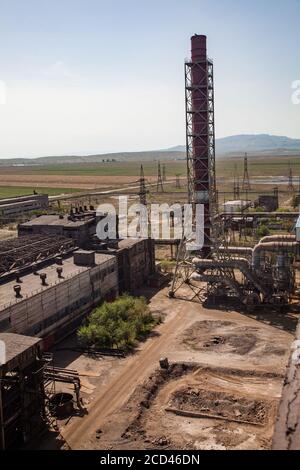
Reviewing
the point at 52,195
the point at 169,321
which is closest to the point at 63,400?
the point at 169,321

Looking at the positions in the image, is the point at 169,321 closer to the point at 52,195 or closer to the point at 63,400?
the point at 63,400

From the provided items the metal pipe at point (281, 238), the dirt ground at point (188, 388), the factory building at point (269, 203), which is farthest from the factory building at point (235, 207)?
the dirt ground at point (188, 388)

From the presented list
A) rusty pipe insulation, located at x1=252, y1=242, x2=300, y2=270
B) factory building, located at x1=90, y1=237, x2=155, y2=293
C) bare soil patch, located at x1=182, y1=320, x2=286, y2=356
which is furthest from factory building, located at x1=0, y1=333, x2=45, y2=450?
rusty pipe insulation, located at x1=252, y1=242, x2=300, y2=270

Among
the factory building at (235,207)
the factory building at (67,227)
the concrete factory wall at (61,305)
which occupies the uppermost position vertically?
the factory building at (67,227)

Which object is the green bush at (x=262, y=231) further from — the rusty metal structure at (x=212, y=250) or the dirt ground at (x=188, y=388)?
the dirt ground at (x=188, y=388)

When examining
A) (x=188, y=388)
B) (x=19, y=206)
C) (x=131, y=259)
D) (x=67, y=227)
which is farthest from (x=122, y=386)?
(x=19, y=206)
